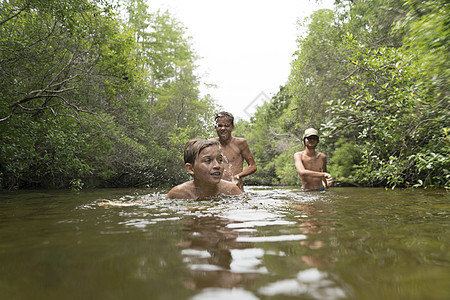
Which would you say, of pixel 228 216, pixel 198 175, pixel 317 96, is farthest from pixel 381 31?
pixel 228 216

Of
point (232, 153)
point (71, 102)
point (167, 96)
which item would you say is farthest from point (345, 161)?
point (167, 96)

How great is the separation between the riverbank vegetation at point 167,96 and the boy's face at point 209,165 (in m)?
3.28

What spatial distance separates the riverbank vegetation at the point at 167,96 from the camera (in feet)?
21.4

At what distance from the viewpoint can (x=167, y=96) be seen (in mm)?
23797

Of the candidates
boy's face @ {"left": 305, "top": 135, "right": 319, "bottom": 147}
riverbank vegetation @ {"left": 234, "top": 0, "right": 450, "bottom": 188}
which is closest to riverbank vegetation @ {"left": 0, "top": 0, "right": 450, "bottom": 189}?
riverbank vegetation @ {"left": 234, "top": 0, "right": 450, "bottom": 188}

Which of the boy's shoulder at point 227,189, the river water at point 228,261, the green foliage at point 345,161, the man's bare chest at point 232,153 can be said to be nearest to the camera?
the river water at point 228,261

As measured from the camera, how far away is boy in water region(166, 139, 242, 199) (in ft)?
14.5

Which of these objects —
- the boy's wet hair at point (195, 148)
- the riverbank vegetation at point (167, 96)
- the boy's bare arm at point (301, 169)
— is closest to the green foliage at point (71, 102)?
the riverbank vegetation at point (167, 96)

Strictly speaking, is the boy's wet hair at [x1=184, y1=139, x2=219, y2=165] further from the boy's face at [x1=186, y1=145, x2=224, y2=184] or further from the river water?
the river water

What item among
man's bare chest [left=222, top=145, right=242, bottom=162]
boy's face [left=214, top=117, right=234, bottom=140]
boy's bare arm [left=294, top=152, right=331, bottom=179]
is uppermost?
boy's face [left=214, top=117, right=234, bottom=140]

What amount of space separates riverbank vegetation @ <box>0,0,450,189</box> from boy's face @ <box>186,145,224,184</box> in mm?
3275

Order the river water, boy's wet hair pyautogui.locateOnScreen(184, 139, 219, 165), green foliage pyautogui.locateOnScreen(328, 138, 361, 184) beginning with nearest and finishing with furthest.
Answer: the river water, boy's wet hair pyautogui.locateOnScreen(184, 139, 219, 165), green foliage pyautogui.locateOnScreen(328, 138, 361, 184)

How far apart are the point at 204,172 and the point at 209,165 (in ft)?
0.44

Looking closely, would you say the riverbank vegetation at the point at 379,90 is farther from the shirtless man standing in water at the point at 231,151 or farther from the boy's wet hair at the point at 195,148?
the boy's wet hair at the point at 195,148
